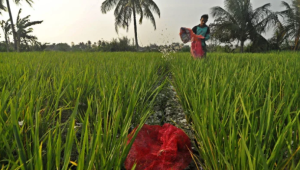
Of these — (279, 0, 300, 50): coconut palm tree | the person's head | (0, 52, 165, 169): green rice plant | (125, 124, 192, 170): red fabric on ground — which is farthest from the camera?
(279, 0, 300, 50): coconut palm tree

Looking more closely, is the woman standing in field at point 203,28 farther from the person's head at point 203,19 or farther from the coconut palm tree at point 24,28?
the coconut palm tree at point 24,28

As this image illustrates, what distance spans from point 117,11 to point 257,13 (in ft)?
32.8

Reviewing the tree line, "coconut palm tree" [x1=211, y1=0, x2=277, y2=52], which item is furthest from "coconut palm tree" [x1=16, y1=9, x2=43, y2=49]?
"coconut palm tree" [x1=211, y1=0, x2=277, y2=52]

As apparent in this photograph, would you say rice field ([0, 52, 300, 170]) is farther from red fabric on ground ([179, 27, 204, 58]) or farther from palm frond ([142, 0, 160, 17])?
palm frond ([142, 0, 160, 17])

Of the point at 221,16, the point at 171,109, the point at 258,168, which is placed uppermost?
the point at 221,16

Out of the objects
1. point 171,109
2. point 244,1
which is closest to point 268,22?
point 244,1

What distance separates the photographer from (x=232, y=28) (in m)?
14.9

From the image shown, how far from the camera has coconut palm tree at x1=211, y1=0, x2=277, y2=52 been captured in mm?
15102

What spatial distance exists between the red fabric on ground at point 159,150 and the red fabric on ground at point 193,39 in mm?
2909

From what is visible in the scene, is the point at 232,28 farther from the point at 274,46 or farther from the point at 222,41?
the point at 274,46

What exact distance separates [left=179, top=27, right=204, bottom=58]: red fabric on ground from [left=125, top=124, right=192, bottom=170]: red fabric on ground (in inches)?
115

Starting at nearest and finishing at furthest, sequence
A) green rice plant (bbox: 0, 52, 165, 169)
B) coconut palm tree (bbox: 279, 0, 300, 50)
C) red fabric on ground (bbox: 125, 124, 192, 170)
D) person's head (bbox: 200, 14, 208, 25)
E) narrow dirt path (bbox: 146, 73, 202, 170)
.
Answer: green rice plant (bbox: 0, 52, 165, 169), red fabric on ground (bbox: 125, 124, 192, 170), narrow dirt path (bbox: 146, 73, 202, 170), person's head (bbox: 200, 14, 208, 25), coconut palm tree (bbox: 279, 0, 300, 50)

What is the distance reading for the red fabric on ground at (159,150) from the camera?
78 centimetres

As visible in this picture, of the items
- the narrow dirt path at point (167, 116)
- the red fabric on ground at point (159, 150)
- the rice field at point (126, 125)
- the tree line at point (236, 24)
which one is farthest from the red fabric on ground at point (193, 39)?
the tree line at point (236, 24)
